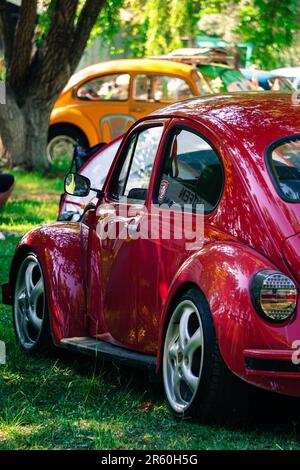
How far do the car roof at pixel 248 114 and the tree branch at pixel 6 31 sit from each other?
505 inches

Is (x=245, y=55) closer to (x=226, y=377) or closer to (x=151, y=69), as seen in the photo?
(x=151, y=69)

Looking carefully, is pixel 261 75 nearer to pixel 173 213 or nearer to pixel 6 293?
pixel 6 293

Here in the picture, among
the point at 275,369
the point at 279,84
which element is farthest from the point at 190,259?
the point at 279,84

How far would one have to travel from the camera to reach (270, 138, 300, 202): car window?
5.71 meters

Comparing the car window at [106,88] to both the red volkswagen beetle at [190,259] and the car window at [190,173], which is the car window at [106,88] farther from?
the car window at [190,173]

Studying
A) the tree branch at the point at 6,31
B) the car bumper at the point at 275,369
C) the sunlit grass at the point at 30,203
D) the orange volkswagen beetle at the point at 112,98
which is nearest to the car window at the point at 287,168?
the car bumper at the point at 275,369

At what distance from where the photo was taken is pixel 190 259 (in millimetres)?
5766

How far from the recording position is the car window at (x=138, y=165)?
22.2ft

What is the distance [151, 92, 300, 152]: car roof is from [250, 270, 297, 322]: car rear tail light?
880 millimetres

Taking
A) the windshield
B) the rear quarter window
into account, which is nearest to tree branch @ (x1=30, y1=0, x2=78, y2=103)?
the windshield

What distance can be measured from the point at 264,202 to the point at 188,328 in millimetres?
684

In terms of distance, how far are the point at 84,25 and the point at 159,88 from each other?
3334 mm

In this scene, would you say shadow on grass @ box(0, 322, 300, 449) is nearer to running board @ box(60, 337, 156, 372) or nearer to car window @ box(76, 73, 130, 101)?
running board @ box(60, 337, 156, 372)

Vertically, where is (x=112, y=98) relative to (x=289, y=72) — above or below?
below
